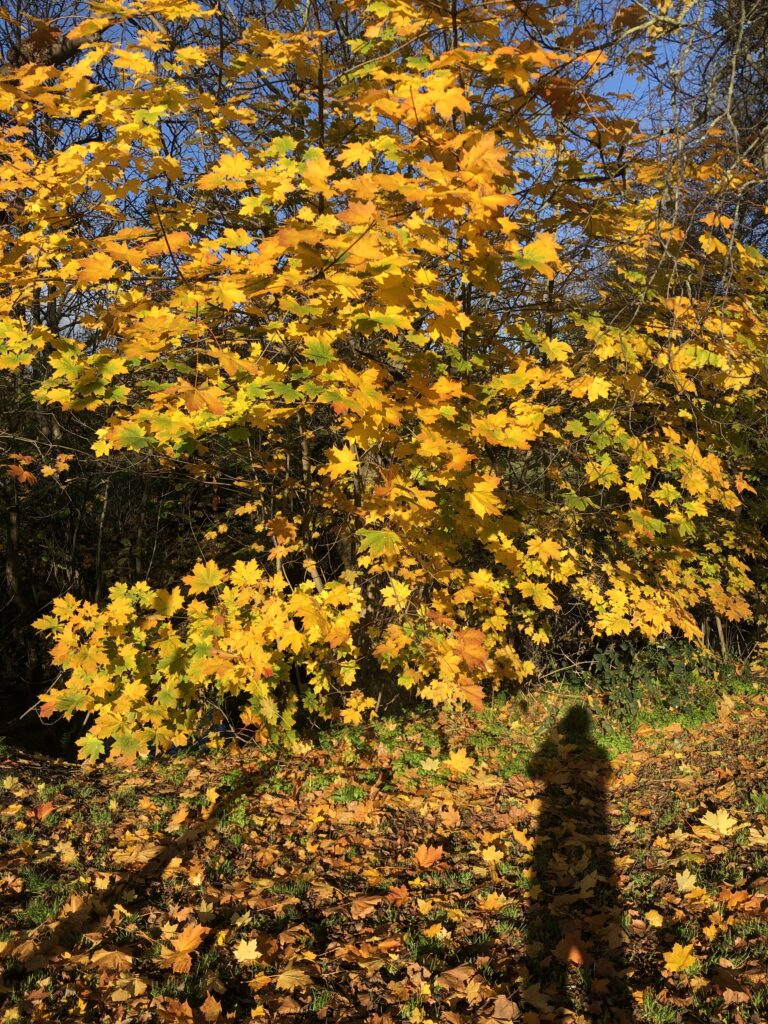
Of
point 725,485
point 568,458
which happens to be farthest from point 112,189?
point 725,485

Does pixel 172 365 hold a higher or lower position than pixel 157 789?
higher

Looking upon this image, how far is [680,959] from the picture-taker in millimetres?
3070

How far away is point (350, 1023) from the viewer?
2.80 m

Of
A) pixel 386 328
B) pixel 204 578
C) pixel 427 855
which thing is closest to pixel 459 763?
pixel 427 855

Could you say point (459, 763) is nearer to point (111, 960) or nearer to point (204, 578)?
point (204, 578)

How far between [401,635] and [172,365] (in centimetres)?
236

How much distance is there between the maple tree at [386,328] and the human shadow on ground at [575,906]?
1106 mm

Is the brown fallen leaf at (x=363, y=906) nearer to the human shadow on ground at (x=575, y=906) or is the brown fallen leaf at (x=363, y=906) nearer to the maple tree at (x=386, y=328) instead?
the human shadow on ground at (x=575, y=906)

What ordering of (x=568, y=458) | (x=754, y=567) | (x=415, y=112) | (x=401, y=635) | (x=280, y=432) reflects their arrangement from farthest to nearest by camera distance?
(x=754, y=567), (x=280, y=432), (x=568, y=458), (x=401, y=635), (x=415, y=112)

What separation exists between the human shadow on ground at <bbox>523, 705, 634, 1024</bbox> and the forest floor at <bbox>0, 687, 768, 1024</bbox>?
0.01m

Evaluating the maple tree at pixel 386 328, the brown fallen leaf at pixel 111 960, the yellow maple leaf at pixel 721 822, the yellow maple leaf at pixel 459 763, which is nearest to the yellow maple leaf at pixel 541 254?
the maple tree at pixel 386 328

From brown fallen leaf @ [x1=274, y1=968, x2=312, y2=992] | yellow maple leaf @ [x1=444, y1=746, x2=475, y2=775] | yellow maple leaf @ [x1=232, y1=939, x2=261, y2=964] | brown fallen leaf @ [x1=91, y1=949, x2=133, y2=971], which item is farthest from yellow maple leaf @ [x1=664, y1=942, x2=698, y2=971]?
yellow maple leaf @ [x1=444, y1=746, x2=475, y2=775]

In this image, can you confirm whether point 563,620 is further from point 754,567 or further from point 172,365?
point 172,365

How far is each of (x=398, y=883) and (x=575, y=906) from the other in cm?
97
